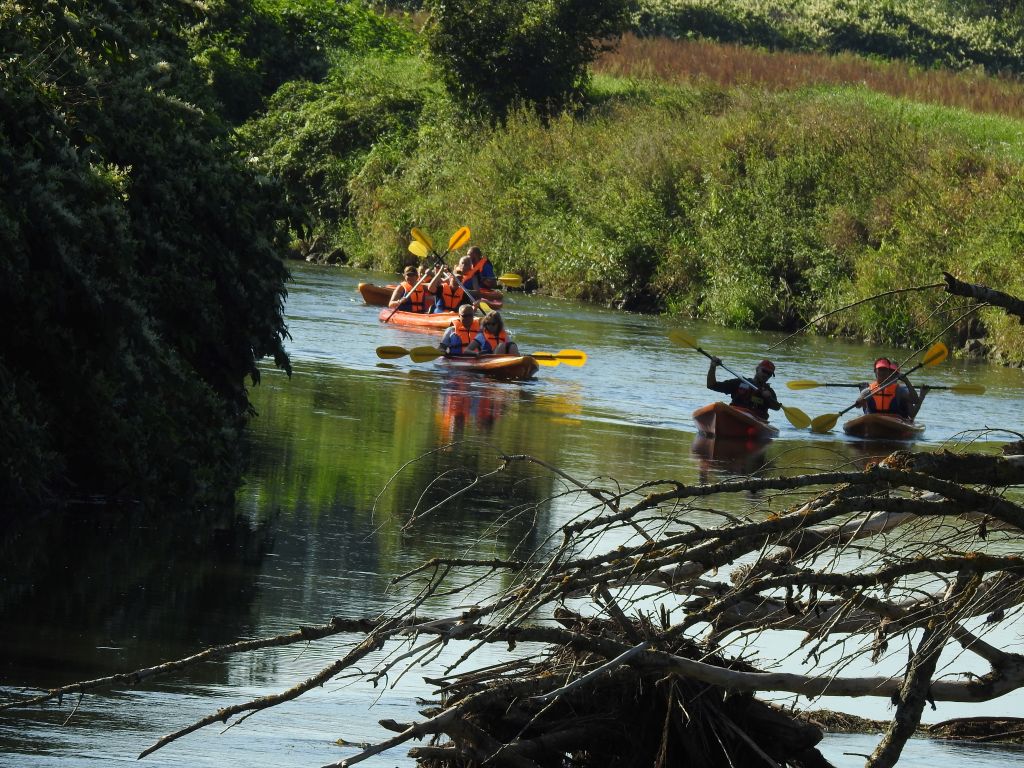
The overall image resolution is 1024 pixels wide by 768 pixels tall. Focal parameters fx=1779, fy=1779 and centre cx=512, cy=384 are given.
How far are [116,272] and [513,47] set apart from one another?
3878cm

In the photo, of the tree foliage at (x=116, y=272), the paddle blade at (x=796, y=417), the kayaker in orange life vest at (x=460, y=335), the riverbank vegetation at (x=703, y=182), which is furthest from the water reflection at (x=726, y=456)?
the riverbank vegetation at (x=703, y=182)

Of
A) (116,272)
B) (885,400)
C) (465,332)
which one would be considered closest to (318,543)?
(116,272)

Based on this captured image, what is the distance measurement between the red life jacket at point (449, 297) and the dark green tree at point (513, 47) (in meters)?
18.7

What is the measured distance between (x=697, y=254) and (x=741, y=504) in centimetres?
2459

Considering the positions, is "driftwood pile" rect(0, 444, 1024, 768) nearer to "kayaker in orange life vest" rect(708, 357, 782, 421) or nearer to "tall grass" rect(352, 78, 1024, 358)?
"kayaker in orange life vest" rect(708, 357, 782, 421)

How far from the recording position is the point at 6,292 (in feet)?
35.6

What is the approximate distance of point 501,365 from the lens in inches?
926

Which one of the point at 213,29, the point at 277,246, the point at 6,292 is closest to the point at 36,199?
the point at 6,292

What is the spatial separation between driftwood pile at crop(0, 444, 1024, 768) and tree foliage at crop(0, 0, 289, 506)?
508cm

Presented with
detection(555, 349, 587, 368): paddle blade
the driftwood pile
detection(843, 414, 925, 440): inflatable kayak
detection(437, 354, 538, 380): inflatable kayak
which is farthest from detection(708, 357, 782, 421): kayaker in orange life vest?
the driftwood pile

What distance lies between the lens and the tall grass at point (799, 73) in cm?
4919

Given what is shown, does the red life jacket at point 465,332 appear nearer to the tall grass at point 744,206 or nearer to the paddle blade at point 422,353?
the paddle blade at point 422,353

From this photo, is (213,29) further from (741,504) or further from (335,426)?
(741,504)

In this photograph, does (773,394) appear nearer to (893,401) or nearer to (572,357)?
(893,401)
